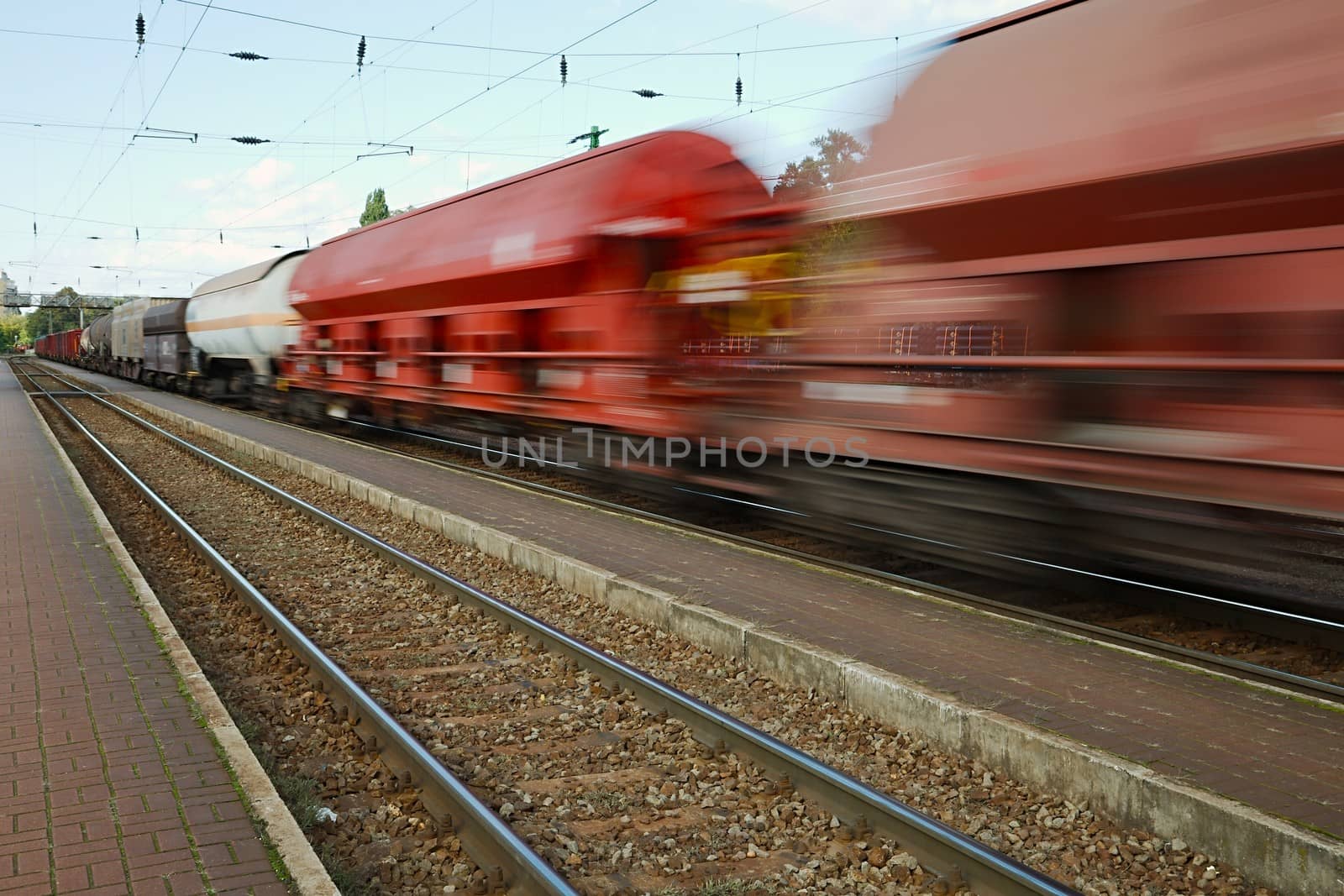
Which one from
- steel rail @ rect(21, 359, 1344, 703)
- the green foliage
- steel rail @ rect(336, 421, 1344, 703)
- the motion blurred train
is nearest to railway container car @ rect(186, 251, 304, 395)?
steel rail @ rect(21, 359, 1344, 703)

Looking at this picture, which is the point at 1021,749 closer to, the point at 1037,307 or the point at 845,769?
the point at 845,769

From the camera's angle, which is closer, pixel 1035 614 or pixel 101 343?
pixel 1035 614

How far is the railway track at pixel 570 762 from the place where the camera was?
11.4ft

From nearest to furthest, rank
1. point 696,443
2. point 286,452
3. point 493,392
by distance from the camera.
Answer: point 696,443, point 493,392, point 286,452

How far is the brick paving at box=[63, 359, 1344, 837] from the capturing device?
373 centimetres

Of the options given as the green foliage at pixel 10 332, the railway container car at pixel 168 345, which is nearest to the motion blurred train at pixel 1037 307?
the railway container car at pixel 168 345

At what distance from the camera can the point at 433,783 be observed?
4.04m

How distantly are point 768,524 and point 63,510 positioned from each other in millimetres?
7291

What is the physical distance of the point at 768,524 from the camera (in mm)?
9523

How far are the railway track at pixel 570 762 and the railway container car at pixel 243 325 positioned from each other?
13.6 meters

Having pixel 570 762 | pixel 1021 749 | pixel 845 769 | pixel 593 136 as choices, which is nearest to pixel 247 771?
pixel 570 762

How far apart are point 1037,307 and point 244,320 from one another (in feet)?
67.2

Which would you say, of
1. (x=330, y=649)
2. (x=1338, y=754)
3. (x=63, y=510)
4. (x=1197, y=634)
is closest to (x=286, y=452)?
(x=63, y=510)

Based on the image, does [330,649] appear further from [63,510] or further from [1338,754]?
[63,510]
